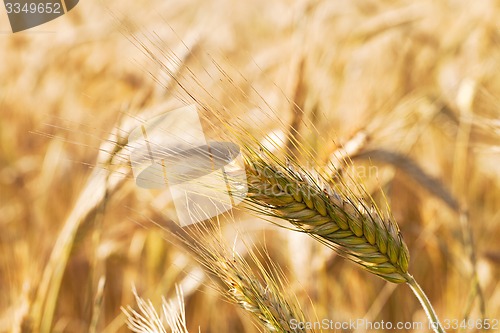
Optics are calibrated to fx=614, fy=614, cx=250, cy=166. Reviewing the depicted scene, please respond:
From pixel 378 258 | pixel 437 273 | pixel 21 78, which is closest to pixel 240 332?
pixel 437 273

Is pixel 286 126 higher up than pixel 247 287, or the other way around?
pixel 286 126

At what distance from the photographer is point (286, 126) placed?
891mm

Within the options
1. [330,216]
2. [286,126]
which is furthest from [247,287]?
[286,126]

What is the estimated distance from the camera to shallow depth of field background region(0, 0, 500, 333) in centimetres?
113

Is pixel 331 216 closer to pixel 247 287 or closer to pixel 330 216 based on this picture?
pixel 330 216

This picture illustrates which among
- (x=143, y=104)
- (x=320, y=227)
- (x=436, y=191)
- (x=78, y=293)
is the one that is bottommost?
(x=78, y=293)

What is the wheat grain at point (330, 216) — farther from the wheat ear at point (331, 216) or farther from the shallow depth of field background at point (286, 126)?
the shallow depth of field background at point (286, 126)

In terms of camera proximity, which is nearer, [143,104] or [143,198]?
[143,104]

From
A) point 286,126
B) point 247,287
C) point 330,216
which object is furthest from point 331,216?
point 286,126

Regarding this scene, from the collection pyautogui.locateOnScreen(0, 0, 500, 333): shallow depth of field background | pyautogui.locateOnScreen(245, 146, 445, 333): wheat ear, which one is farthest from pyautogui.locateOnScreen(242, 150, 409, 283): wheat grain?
pyautogui.locateOnScreen(0, 0, 500, 333): shallow depth of field background

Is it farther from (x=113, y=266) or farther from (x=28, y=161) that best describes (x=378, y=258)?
(x=28, y=161)

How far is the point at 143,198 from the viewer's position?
133 centimetres

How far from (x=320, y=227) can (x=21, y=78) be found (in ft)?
4.88

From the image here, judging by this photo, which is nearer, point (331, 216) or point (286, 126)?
point (331, 216)
